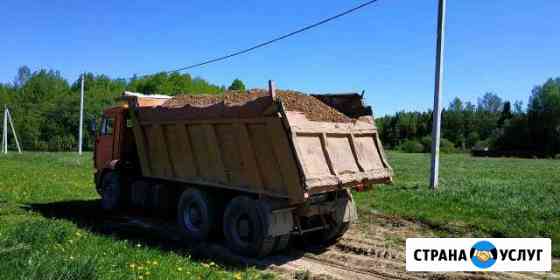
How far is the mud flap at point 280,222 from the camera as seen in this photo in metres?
7.74

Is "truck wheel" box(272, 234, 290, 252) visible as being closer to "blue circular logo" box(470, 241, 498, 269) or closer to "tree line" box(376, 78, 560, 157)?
"blue circular logo" box(470, 241, 498, 269)

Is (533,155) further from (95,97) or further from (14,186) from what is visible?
(14,186)

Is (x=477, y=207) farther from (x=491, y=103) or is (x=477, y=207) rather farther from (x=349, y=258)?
(x=491, y=103)

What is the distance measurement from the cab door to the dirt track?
2547 mm

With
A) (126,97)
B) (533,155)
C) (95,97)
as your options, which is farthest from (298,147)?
(95,97)

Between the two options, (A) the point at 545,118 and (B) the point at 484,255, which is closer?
(B) the point at 484,255

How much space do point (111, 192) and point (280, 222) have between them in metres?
5.88

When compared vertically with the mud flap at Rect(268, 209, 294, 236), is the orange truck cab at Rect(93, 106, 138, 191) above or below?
above

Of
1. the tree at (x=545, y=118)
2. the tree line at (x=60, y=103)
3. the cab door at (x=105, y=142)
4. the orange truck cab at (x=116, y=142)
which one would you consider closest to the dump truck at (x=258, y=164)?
the orange truck cab at (x=116, y=142)

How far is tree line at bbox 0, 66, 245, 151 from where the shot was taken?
6838cm

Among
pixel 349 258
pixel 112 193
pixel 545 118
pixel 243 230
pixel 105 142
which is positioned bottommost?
pixel 349 258

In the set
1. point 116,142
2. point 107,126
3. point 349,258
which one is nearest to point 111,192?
point 116,142

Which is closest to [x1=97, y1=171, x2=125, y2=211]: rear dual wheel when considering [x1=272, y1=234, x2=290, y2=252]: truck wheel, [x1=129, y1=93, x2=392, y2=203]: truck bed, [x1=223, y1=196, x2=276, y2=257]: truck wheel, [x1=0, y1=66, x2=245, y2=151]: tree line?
[x1=129, y1=93, x2=392, y2=203]: truck bed

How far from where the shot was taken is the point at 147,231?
9867 mm
